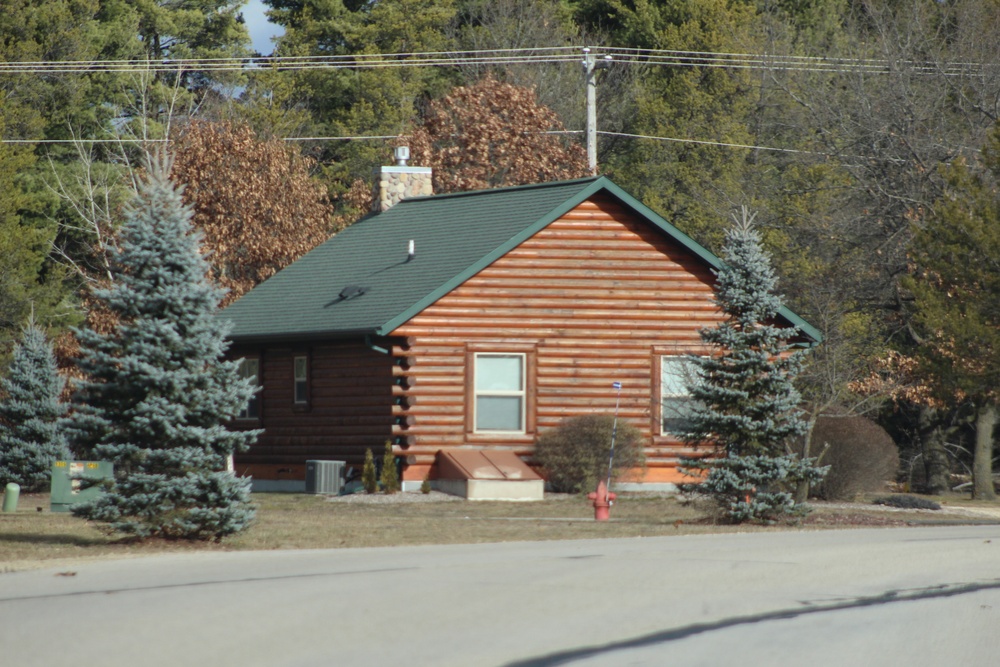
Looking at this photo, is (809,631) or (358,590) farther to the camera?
(358,590)

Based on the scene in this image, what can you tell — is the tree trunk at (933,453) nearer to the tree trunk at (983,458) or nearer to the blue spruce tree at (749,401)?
the tree trunk at (983,458)

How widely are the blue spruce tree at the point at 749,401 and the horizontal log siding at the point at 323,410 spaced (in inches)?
359

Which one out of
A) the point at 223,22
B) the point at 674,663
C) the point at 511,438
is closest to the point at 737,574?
the point at 674,663

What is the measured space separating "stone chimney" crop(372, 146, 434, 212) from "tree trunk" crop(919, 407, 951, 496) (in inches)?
541

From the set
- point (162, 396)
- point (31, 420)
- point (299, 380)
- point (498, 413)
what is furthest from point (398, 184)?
point (162, 396)

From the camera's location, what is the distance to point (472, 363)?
96.5 feet

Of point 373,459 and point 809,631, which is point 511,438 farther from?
point 809,631

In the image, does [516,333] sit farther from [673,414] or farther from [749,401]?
[749,401]

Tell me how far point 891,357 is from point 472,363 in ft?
35.9

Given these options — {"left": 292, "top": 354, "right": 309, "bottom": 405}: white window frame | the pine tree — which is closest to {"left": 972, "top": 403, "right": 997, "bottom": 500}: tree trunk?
{"left": 292, "top": 354, "right": 309, "bottom": 405}: white window frame

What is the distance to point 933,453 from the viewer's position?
38531mm

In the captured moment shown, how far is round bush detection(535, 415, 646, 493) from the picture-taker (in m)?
28.5

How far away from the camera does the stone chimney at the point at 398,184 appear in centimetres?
3631

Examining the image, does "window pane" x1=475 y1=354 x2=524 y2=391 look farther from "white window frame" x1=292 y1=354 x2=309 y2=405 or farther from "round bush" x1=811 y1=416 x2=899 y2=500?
"round bush" x1=811 y1=416 x2=899 y2=500
